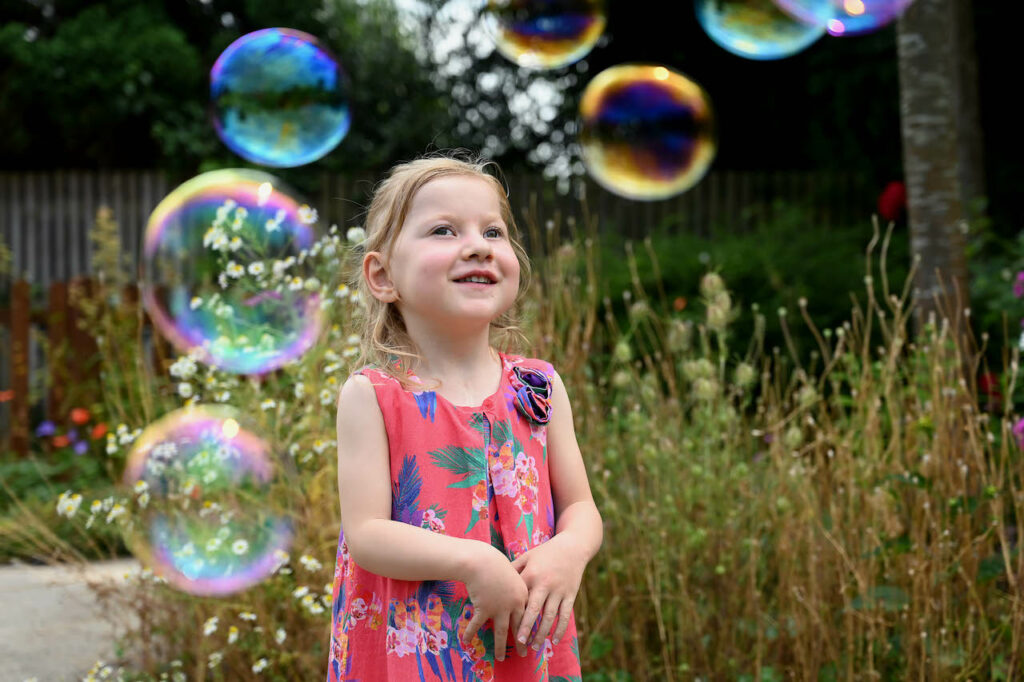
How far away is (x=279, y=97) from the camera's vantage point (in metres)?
4.52

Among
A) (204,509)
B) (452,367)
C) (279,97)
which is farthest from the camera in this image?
(279,97)

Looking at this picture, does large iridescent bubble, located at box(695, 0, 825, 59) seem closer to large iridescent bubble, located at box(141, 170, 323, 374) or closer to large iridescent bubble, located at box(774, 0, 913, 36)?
large iridescent bubble, located at box(774, 0, 913, 36)

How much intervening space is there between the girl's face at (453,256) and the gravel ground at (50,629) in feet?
6.09

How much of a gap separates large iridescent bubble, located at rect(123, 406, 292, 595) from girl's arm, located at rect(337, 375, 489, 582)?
122 cm

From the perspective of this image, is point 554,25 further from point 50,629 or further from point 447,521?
point 447,521

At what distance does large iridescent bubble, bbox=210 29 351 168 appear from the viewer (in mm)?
4363

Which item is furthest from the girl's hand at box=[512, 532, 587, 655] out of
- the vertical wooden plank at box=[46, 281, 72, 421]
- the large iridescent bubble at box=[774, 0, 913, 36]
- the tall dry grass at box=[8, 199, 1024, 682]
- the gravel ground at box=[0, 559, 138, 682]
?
the vertical wooden plank at box=[46, 281, 72, 421]

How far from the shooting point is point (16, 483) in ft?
18.5

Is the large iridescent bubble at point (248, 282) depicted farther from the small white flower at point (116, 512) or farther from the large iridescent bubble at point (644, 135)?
the large iridescent bubble at point (644, 135)

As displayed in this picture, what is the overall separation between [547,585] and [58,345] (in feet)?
19.6

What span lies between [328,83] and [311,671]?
2.74 metres

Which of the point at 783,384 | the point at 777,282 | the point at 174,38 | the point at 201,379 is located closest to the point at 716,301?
the point at 201,379

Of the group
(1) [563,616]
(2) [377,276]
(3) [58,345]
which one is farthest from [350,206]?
(1) [563,616]

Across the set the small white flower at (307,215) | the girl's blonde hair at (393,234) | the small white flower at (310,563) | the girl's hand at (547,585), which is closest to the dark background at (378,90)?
the small white flower at (307,215)
